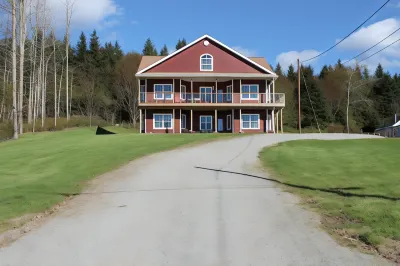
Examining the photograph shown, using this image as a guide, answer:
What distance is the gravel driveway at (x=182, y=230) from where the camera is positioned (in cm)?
575

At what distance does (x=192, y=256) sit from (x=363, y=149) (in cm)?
1688

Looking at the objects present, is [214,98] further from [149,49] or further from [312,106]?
[149,49]

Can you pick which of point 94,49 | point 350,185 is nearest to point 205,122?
point 350,185

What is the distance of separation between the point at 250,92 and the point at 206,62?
17.1ft

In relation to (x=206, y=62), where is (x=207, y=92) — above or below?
below

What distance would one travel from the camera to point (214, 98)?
1512 inches

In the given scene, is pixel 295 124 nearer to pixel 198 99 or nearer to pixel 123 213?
pixel 198 99

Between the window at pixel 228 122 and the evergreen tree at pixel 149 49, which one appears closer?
the window at pixel 228 122

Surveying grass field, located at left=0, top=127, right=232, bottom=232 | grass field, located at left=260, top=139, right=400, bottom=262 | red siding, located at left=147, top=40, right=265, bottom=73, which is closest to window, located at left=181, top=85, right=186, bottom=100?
red siding, located at left=147, top=40, right=265, bottom=73

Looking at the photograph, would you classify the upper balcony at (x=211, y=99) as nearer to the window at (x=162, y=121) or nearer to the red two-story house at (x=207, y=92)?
the red two-story house at (x=207, y=92)

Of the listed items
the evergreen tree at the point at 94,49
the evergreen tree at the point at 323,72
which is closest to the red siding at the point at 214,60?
the evergreen tree at the point at 94,49

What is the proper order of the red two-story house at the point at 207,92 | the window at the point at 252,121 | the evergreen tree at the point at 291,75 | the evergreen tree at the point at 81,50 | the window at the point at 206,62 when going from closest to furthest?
the red two-story house at the point at 207,92, the window at the point at 206,62, the window at the point at 252,121, the evergreen tree at the point at 81,50, the evergreen tree at the point at 291,75

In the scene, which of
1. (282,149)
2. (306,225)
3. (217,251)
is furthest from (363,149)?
(217,251)

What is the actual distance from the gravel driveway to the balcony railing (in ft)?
85.1
